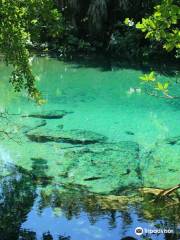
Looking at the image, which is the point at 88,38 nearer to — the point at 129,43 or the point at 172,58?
the point at 129,43

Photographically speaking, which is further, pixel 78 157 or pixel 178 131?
pixel 178 131

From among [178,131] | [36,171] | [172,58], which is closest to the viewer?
[36,171]

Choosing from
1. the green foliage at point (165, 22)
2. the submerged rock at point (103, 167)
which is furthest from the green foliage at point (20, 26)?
the green foliage at point (165, 22)

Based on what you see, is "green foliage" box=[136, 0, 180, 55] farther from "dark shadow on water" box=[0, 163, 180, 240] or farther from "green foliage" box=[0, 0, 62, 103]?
"green foliage" box=[0, 0, 62, 103]

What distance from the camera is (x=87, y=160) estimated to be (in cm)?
997

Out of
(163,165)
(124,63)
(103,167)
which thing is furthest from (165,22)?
(124,63)

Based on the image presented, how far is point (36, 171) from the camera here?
9328 mm

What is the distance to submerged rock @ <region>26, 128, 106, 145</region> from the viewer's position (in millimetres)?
11266

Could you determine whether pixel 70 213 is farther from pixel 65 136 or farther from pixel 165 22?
pixel 65 136

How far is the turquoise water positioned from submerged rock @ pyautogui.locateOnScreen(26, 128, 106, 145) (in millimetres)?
24

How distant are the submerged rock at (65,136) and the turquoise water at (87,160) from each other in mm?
24

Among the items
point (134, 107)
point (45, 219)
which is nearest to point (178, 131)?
point (134, 107)

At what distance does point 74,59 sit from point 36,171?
13505 mm

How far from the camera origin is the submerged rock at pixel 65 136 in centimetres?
1127
